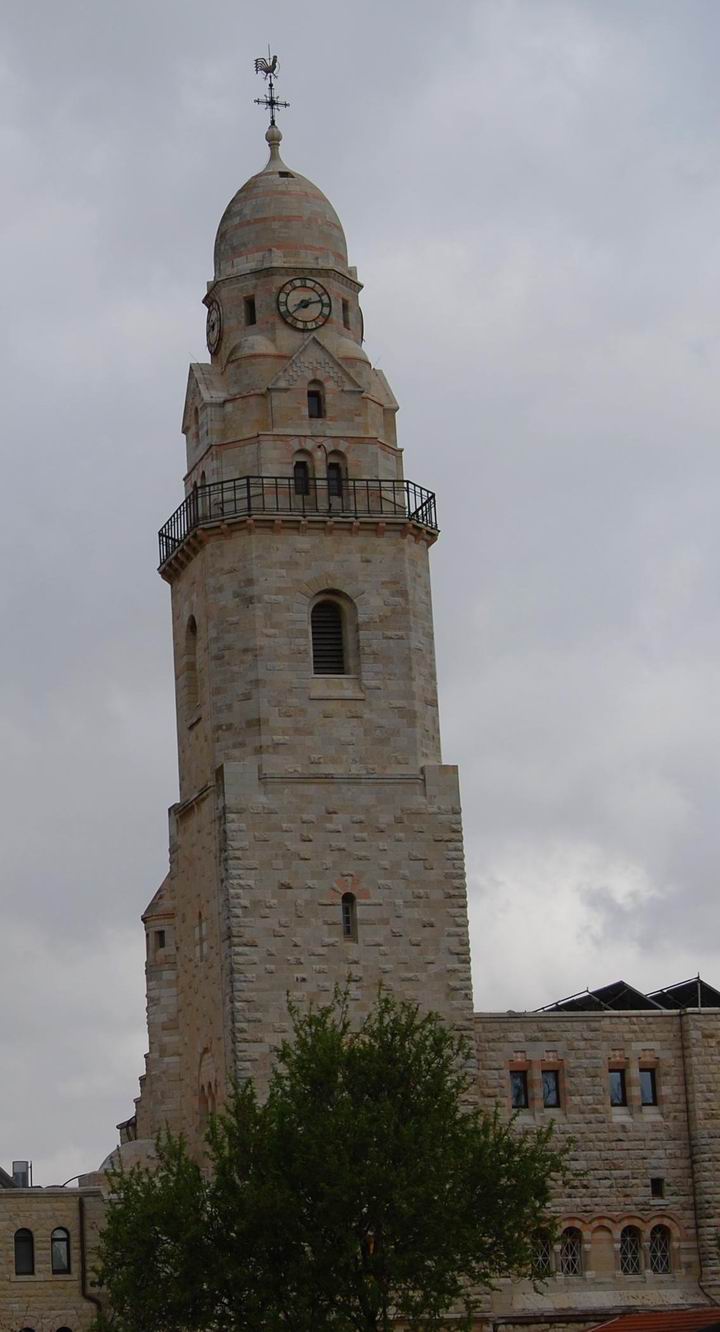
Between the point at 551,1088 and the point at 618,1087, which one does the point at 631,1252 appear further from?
the point at 551,1088

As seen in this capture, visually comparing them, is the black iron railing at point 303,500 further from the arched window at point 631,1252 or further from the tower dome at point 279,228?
the arched window at point 631,1252

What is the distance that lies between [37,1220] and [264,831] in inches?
440

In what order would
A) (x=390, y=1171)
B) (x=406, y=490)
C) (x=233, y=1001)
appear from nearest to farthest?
(x=390, y=1171), (x=233, y=1001), (x=406, y=490)

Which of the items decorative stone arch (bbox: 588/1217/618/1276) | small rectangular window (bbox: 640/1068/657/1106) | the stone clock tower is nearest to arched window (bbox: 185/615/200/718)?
the stone clock tower

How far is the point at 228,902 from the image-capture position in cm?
6950

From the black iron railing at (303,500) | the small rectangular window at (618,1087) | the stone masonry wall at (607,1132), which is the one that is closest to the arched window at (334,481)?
the black iron railing at (303,500)

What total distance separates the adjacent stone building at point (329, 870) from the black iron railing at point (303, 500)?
74 millimetres

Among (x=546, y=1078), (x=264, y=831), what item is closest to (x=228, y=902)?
(x=264, y=831)

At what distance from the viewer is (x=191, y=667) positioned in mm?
74875

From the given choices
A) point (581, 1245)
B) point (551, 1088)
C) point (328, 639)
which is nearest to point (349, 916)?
point (551, 1088)

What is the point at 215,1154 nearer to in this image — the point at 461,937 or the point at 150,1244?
the point at 150,1244

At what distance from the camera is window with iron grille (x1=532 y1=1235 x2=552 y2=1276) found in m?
62.1

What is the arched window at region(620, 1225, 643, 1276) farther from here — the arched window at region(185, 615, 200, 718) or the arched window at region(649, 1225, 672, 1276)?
the arched window at region(185, 615, 200, 718)

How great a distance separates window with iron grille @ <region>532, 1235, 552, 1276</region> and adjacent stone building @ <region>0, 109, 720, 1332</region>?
0.17m
